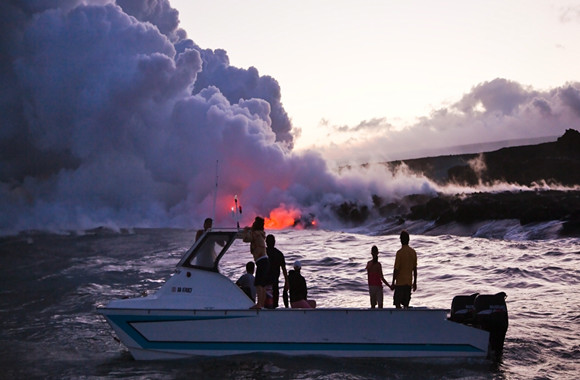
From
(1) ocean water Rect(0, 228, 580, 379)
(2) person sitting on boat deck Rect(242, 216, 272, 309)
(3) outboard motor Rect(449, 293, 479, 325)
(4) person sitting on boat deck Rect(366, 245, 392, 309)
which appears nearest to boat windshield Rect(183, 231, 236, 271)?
(2) person sitting on boat deck Rect(242, 216, 272, 309)

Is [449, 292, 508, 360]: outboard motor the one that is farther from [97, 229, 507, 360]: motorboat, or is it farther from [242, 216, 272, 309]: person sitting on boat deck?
[242, 216, 272, 309]: person sitting on boat deck

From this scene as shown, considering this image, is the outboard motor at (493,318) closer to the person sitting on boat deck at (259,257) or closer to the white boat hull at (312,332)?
the white boat hull at (312,332)

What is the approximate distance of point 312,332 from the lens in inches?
410

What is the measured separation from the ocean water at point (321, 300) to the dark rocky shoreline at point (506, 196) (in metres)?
3.47

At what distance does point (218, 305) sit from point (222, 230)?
1.32 meters

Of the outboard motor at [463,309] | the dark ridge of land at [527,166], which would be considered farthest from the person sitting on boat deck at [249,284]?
the dark ridge of land at [527,166]

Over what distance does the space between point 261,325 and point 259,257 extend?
1.15 m

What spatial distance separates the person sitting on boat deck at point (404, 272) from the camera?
36.6 feet

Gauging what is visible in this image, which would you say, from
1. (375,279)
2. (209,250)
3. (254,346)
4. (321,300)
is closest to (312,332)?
(254,346)

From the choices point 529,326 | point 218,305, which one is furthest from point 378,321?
point 529,326

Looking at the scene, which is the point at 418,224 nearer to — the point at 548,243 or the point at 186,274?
the point at 548,243

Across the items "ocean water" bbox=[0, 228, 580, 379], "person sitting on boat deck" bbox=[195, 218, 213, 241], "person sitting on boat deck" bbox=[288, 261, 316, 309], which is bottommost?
"ocean water" bbox=[0, 228, 580, 379]

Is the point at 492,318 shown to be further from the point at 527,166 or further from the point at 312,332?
the point at 527,166

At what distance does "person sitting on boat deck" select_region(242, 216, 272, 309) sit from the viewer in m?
→ 10.7
